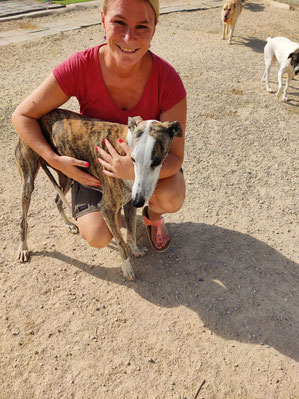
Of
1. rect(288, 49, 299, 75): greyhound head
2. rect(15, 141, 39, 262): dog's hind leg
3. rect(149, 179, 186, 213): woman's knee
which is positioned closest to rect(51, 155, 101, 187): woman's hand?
rect(15, 141, 39, 262): dog's hind leg

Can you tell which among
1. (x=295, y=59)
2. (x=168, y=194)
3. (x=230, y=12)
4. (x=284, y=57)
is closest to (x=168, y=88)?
(x=168, y=194)

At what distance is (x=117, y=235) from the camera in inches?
117

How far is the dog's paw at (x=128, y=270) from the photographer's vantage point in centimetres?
316

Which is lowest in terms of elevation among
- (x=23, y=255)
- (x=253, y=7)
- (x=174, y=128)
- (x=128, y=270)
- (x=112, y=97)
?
(x=23, y=255)

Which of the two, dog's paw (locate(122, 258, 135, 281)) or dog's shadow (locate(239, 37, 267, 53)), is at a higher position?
dog's shadow (locate(239, 37, 267, 53))

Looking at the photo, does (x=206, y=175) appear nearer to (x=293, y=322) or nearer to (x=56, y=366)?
(x=293, y=322)

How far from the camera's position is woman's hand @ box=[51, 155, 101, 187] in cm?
277

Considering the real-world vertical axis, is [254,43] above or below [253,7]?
below

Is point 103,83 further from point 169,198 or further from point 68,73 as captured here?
point 169,198

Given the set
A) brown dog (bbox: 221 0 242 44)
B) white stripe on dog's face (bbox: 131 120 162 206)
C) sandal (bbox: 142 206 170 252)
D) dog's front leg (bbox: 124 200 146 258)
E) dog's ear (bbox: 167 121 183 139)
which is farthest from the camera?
brown dog (bbox: 221 0 242 44)

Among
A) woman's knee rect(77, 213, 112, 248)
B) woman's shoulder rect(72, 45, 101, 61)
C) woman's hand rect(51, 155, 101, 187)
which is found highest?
woman's shoulder rect(72, 45, 101, 61)

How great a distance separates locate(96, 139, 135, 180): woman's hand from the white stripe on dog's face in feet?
1.12

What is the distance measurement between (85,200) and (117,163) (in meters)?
0.78

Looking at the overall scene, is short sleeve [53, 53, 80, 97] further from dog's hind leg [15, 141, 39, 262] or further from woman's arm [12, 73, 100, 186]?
dog's hind leg [15, 141, 39, 262]
